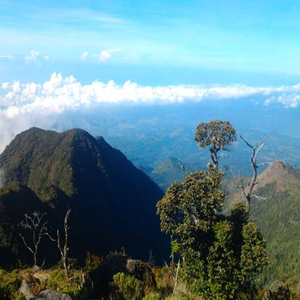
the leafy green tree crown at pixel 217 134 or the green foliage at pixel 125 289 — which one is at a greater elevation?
the leafy green tree crown at pixel 217 134

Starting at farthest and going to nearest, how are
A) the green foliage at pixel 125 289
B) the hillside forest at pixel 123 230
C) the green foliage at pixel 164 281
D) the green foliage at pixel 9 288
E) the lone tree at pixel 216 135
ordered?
the lone tree at pixel 216 135, the hillside forest at pixel 123 230, the green foliage at pixel 164 281, the green foliage at pixel 125 289, the green foliage at pixel 9 288

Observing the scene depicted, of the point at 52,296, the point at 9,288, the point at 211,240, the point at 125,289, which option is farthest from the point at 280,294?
the point at 9,288

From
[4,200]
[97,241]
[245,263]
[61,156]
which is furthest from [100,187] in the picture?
[245,263]

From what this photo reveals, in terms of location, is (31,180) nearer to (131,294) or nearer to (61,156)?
(61,156)

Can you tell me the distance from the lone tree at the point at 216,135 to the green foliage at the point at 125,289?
74.6 ft

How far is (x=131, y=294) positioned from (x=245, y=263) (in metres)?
8.34

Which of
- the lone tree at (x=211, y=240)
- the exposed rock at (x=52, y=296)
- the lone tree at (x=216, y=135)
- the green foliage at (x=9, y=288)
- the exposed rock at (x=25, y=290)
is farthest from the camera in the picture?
the lone tree at (x=216, y=135)

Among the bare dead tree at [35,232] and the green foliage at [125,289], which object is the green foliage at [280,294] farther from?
the bare dead tree at [35,232]

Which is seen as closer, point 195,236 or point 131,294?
point 131,294

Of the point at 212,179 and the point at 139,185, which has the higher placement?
the point at 212,179

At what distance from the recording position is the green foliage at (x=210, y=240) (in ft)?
74.2

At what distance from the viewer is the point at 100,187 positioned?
14238 cm

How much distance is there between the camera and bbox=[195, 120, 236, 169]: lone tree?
39594 mm

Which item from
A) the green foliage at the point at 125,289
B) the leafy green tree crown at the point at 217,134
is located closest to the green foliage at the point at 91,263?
the green foliage at the point at 125,289
